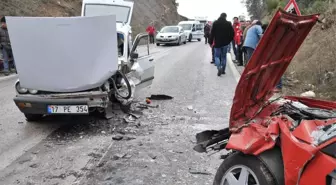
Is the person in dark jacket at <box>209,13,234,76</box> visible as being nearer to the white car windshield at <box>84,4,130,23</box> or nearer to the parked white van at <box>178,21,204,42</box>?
the white car windshield at <box>84,4,130,23</box>

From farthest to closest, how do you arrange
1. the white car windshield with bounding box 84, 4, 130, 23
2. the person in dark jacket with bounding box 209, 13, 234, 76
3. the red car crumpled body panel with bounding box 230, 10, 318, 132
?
the person in dark jacket with bounding box 209, 13, 234, 76
the white car windshield with bounding box 84, 4, 130, 23
the red car crumpled body panel with bounding box 230, 10, 318, 132

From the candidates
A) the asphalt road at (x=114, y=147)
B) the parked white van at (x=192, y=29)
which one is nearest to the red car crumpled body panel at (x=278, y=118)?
the asphalt road at (x=114, y=147)

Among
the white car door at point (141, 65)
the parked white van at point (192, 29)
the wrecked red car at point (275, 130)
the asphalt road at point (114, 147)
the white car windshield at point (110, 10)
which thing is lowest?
the parked white van at point (192, 29)

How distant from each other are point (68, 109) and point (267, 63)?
141 inches

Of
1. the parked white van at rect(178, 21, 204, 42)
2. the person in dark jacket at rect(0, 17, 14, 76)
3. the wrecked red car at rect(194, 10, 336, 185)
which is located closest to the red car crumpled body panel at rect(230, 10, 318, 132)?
the wrecked red car at rect(194, 10, 336, 185)

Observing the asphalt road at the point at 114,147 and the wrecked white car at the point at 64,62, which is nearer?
the asphalt road at the point at 114,147

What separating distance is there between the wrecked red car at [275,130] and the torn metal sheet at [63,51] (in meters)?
2.79

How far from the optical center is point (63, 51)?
19.0 ft

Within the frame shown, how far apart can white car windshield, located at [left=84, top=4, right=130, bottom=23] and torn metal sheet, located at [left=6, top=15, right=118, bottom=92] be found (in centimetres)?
332

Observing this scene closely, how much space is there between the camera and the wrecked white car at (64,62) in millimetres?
5754

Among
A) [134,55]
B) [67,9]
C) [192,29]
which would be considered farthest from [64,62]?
[192,29]

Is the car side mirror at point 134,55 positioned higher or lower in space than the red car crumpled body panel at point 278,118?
lower

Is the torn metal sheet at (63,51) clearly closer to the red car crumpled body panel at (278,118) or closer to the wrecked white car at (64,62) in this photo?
the wrecked white car at (64,62)

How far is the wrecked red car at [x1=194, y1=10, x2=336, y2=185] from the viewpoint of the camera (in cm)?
265
